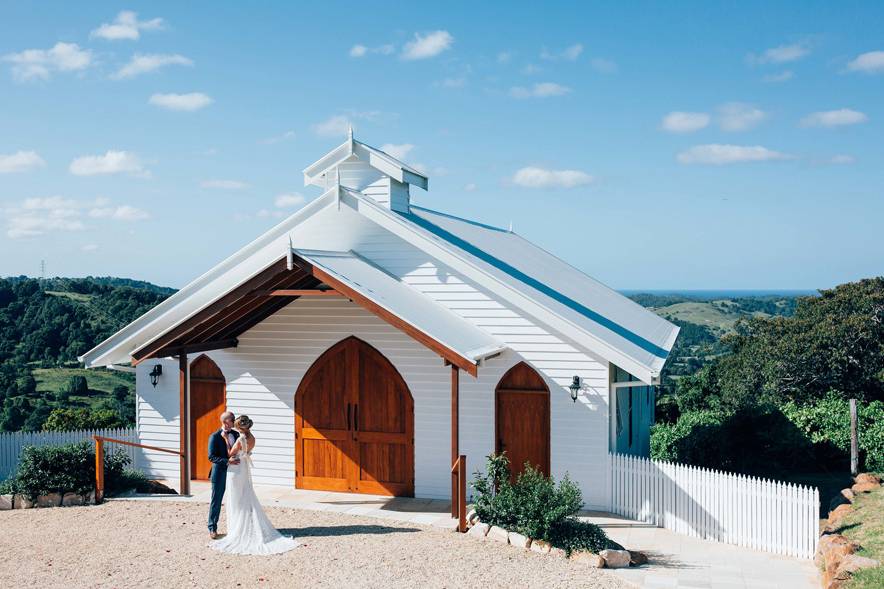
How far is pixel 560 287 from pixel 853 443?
26.9 feet

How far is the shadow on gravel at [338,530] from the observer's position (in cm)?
1348

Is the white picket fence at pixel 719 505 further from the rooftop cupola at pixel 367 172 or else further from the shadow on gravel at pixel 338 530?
the rooftop cupola at pixel 367 172

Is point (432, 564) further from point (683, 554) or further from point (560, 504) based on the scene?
point (683, 554)

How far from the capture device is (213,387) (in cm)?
1838

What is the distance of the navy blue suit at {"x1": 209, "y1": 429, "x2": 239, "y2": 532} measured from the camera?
1266 centimetres

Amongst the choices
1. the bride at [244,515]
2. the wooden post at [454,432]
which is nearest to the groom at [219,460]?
the bride at [244,515]

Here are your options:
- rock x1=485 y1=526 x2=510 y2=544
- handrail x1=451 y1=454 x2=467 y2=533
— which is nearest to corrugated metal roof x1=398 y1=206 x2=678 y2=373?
handrail x1=451 y1=454 x2=467 y2=533

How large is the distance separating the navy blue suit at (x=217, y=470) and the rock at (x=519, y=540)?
4.50 m

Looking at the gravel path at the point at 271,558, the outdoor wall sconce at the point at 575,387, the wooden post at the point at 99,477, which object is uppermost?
the outdoor wall sconce at the point at 575,387

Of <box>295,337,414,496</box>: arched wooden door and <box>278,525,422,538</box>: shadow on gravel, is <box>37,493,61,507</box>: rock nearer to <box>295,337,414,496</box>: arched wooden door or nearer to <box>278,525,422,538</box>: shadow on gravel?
<box>295,337,414,496</box>: arched wooden door

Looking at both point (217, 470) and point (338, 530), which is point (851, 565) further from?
point (217, 470)

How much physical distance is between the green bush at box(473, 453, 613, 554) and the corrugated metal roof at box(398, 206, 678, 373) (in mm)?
3503

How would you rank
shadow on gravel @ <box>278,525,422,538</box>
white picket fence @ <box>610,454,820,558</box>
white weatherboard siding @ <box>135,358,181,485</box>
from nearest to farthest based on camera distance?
shadow on gravel @ <box>278,525,422,538</box> < white picket fence @ <box>610,454,820,558</box> < white weatherboard siding @ <box>135,358,181,485</box>

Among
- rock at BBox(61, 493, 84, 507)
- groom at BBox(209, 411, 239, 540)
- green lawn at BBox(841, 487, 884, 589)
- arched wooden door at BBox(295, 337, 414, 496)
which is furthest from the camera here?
arched wooden door at BBox(295, 337, 414, 496)
